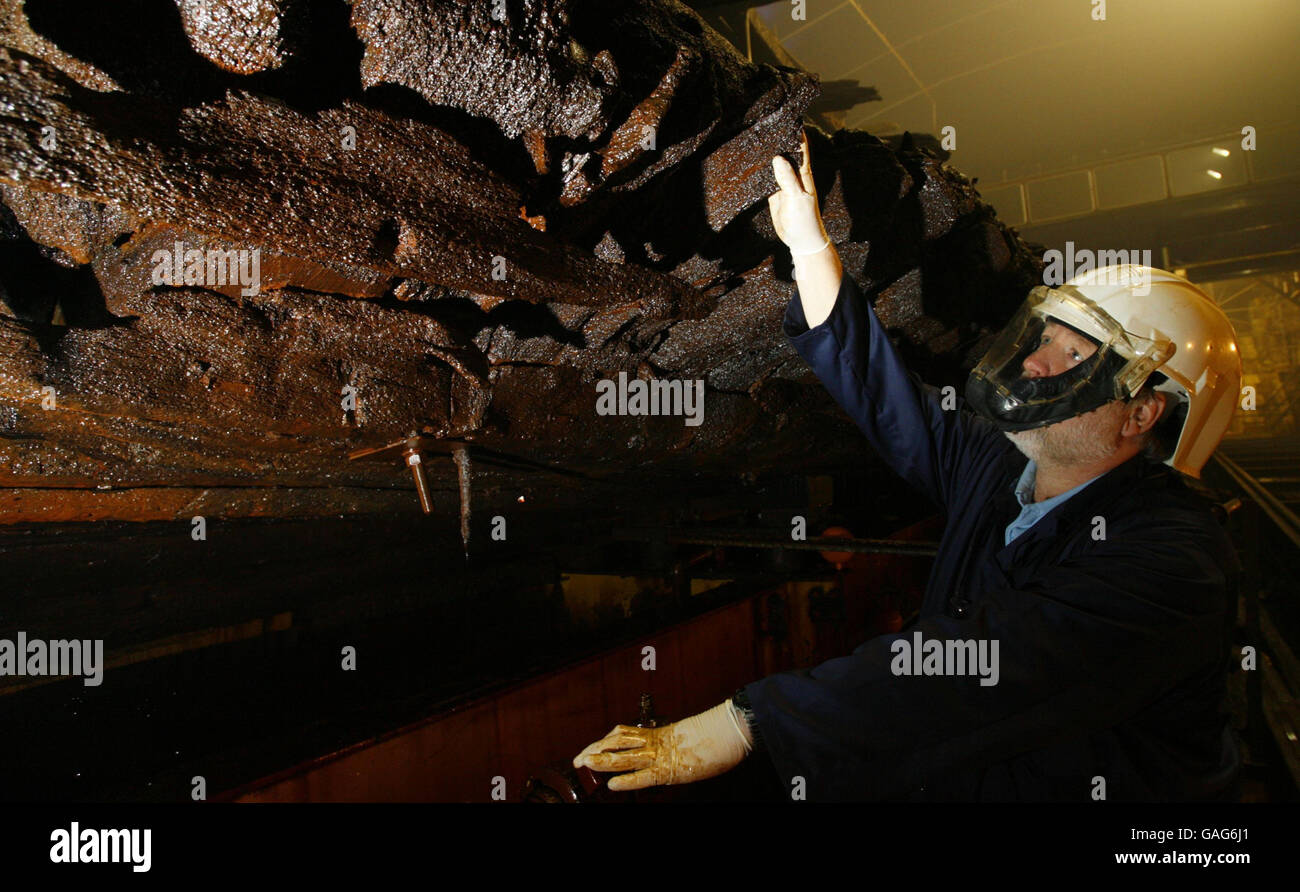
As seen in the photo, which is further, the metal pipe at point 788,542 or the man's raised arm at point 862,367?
the metal pipe at point 788,542

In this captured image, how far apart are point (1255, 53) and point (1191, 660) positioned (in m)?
6.04

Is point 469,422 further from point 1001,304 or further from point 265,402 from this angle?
point 1001,304

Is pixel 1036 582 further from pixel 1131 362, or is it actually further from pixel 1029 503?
pixel 1131 362

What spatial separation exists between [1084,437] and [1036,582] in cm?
69

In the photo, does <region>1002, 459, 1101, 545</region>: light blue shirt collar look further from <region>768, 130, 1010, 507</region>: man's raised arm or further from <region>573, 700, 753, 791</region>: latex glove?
<region>573, 700, 753, 791</region>: latex glove

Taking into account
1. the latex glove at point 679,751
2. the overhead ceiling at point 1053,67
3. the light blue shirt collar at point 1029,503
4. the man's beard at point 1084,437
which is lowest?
the latex glove at point 679,751

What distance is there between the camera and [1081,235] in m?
7.04

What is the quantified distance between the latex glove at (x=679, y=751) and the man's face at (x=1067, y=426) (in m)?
1.35

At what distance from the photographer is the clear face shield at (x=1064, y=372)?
1870mm

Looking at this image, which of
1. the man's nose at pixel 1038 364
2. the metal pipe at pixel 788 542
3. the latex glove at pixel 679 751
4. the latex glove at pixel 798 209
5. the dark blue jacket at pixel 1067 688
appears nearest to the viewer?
the dark blue jacket at pixel 1067 688

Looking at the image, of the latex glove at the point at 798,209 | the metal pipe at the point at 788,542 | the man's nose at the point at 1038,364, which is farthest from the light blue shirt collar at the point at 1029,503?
the latex glove at the point at 798,209

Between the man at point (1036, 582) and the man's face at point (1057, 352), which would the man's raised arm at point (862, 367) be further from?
the man's face at point (1057, 352)

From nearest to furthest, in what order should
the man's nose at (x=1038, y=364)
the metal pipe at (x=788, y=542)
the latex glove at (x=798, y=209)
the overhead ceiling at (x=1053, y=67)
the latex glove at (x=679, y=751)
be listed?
the latex glove at (x=679, y=751), the latex glove at (x=798, y=209), the man's nose at (x=1038, y=364), the metal pipe at (x=788, y=542), the overhead ceiling at (x=1053, y=67)

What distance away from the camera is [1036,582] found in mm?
1499
